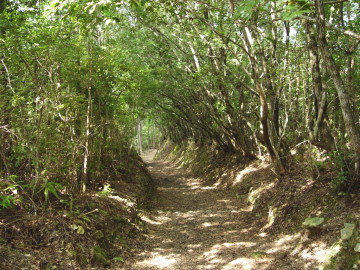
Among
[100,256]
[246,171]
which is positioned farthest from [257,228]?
[246,171]

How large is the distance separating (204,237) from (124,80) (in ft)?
16.9

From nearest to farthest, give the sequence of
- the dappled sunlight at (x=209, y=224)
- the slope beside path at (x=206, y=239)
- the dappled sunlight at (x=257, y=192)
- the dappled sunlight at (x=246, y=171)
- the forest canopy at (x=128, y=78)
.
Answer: the forest canopy at (x=128, y=78) → the slope beside path at (x=206, y=239) → the dappled sunlight at (x=209, y=224) → the dappled sunlight at (x=257, y=192) → the dappled sunlight at (x=246, y=171)

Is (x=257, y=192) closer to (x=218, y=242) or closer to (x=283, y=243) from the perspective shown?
(x=218, y=242)

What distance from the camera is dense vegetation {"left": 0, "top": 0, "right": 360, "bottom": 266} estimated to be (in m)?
4.92

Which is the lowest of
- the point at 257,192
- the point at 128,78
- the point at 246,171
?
the point at 257,192

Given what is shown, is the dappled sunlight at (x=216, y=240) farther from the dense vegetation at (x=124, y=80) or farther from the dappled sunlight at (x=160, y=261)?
the dense vegetation at (x=124, y=80)

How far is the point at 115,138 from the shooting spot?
10508 mm

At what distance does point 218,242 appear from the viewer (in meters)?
6.46

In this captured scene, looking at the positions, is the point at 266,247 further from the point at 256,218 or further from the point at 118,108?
the point at 118,108

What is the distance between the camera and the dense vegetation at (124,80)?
4.92m

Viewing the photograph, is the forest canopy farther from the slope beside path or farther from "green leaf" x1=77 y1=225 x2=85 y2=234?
the slope beside path

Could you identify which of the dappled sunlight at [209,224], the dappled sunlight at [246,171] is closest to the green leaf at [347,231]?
the dappled sunlight at [209,224]

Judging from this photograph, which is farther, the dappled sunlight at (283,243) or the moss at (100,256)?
the dappled sunlight at (283,243)

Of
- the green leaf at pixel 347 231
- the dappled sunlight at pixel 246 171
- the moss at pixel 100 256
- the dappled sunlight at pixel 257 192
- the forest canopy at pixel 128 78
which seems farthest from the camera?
the dappled sunlight at pixel 246 171
